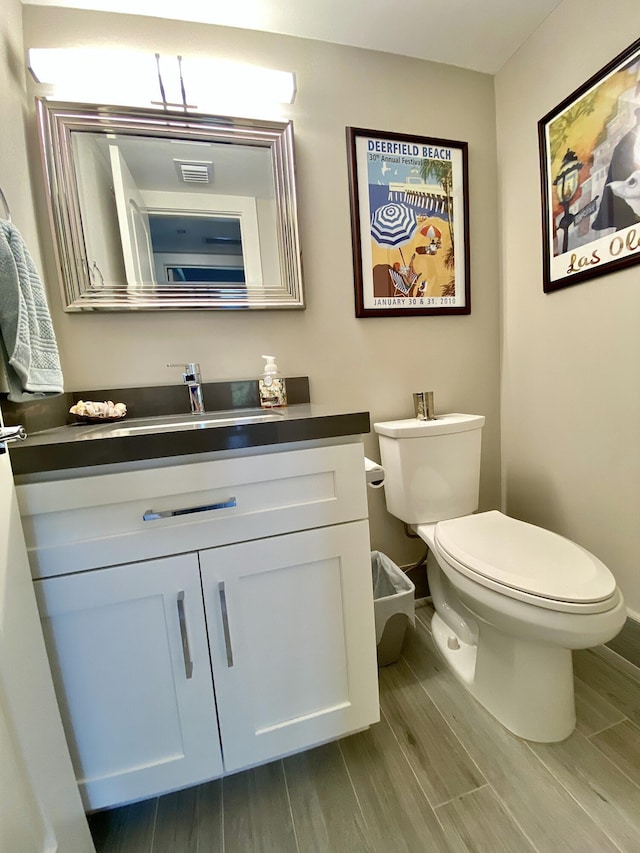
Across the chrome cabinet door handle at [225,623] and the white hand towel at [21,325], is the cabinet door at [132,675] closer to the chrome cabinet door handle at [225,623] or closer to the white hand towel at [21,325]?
the chrome cabinet door handle at [225,623]

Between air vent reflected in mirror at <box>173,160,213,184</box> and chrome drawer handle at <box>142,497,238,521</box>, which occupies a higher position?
air vent reflected in mirror at <box>173,160,213,184</box>

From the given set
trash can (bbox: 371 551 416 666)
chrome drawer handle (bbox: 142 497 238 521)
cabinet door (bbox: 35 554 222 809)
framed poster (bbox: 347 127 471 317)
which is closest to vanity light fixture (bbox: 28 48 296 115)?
framed poster (bbox: 347 127 471 317)

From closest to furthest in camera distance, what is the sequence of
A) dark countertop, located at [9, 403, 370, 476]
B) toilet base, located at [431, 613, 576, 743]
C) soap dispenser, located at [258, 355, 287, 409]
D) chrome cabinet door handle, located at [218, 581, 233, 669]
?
dark countertop, located at [9, 403, 370, 476], chrome cabinet door handle, located at [218, 581, 233, 669], toilet base, located at [431, 613, 576, 743], soap dispenser, located at [258, 355, 287, 409]

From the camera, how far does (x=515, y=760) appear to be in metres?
0.90

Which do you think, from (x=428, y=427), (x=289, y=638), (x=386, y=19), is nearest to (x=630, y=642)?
(x=428, y=427)

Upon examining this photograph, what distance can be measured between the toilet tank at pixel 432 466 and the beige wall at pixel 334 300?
0.18 m

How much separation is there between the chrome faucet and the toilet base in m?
1.09

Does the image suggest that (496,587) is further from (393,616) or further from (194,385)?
(194,385)

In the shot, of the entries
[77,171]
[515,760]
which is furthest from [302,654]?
[77,171]

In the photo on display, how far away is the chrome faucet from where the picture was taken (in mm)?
1138

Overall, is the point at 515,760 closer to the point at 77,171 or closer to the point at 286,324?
the point at 286,324

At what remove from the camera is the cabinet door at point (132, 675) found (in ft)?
2.25

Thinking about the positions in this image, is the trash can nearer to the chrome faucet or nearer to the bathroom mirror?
the chrome faucet

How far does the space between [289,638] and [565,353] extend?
125 centimetres
